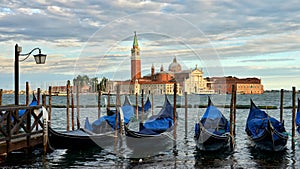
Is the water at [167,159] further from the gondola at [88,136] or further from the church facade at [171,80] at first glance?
the church facade at [171,80]

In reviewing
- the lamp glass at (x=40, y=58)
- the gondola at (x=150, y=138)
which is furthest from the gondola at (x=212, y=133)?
the lamp glass at (x=40, y=58)

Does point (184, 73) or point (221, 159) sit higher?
point (184, 73)

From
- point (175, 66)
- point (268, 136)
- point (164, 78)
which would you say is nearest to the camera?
point (175, 66)

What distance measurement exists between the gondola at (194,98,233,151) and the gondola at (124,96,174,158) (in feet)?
3.24

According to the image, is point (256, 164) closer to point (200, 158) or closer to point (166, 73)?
point (200, 158)

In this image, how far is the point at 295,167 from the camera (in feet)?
34.7

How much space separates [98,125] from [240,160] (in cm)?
459

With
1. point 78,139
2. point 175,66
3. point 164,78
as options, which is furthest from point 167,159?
point 78,139

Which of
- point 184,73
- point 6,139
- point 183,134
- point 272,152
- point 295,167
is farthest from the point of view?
point 183,134

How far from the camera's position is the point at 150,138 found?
1204 centimetres

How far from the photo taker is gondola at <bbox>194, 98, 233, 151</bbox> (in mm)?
12312

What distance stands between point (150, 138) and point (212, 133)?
1899mm

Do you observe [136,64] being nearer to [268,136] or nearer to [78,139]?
[78,139]

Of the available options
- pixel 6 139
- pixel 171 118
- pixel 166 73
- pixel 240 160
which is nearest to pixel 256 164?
pixel 240 160
